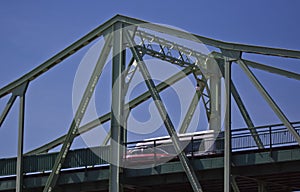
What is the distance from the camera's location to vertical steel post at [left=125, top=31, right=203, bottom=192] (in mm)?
56375

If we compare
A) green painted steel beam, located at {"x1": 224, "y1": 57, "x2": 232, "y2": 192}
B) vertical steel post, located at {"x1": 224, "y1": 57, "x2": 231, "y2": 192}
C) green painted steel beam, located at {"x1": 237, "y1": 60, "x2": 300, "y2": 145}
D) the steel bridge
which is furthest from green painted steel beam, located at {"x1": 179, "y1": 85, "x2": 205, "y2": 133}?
green painted steel beam, located at {"x1": 237, "y1": 60, "x2": 300, "y2": 145}

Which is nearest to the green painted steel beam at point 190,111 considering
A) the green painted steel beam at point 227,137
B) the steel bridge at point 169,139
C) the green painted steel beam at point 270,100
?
the steel bridge at point 169,139

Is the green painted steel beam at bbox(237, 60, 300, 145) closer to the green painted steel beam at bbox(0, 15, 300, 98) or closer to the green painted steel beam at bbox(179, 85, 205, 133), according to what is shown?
the green painted steel beam at bbox(0, 15, 300, 98)

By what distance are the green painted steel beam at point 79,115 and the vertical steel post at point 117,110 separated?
711mm

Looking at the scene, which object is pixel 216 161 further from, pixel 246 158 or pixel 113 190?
pixel 113 190

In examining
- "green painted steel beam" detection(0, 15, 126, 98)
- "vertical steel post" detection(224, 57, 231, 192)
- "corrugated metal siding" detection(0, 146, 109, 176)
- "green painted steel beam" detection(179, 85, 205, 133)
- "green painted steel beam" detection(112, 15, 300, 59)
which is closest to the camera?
"green painted steel beam" detection(112, 15, 300, 59)

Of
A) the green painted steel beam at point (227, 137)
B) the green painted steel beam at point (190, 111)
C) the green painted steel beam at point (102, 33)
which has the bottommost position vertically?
the green painted steel beam at point (227, 137)

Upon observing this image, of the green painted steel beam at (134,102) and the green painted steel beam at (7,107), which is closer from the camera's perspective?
the green painted steel beam at (7,107)

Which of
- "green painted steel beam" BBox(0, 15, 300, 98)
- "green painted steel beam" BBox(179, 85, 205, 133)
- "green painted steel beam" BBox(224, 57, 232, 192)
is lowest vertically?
"green painted steel beam" BBox(224, 57, 232, 192)

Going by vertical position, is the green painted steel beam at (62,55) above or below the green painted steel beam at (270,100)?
above

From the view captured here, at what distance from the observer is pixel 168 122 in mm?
58250

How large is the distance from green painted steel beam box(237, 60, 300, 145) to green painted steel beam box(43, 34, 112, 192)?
9305 millimetres

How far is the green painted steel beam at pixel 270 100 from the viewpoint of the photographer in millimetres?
53219

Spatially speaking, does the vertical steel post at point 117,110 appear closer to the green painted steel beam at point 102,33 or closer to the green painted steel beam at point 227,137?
the green painted steel beam at point 102,33
